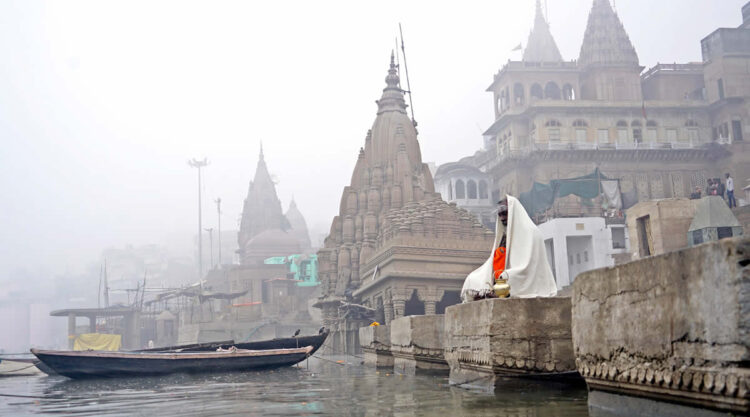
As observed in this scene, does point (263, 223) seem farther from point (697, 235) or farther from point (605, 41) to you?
point (697, 235)

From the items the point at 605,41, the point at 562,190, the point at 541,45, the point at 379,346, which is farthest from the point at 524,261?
the point at 541,45

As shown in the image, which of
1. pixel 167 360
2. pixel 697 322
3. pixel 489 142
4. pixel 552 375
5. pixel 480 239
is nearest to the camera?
pixel 697 322

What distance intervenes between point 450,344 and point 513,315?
6.65 ft

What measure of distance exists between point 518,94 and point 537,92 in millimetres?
1487

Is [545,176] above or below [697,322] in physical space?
above

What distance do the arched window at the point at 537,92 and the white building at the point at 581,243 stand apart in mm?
19312

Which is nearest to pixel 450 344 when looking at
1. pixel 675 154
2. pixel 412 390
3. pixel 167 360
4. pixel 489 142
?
pixel 412 390

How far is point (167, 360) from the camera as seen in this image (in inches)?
679

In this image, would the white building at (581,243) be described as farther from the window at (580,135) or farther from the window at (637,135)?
the window at (637,135)

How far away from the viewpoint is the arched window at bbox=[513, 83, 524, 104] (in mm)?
51969

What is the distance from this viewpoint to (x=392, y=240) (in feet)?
86.3

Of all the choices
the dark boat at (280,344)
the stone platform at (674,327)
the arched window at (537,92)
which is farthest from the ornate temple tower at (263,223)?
the stone platform at (674,327)

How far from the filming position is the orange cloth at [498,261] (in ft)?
26.7

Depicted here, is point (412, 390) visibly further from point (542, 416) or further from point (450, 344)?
point (542, 416)
